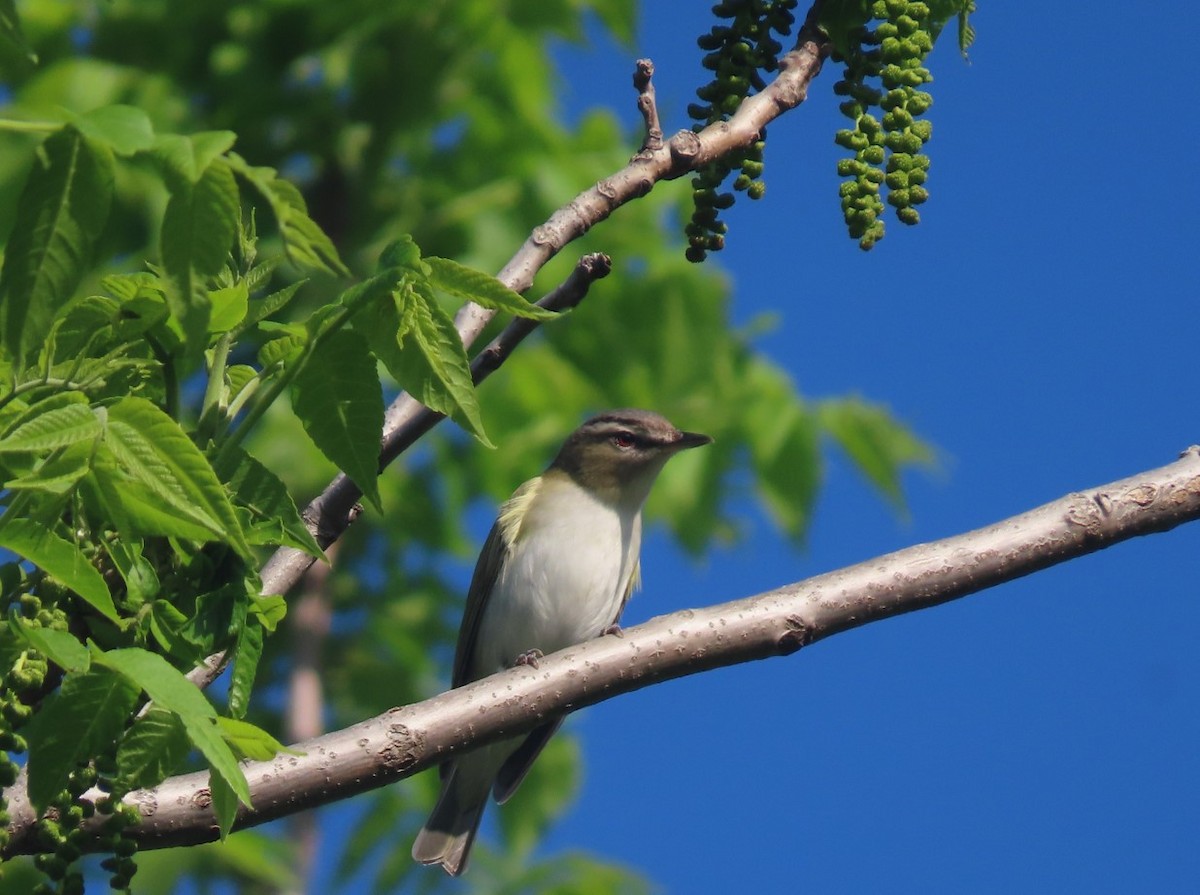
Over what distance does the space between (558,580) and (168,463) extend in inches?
180

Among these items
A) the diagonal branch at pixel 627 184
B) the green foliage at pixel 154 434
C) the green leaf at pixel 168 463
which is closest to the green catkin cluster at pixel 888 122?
the diagonal branch at pixel 627 184

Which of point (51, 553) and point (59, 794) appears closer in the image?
point (51, 553)

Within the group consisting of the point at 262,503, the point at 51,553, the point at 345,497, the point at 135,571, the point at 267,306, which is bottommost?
the point at 51,553

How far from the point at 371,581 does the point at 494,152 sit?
3.69m

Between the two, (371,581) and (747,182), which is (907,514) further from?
(747,182)

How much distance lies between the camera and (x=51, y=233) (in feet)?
6.86

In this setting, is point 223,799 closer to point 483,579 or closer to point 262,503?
point 262,503

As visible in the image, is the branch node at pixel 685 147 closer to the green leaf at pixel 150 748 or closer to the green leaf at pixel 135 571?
the green leaf at pixel 135 571

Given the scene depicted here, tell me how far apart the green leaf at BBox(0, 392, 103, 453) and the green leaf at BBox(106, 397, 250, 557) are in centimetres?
4

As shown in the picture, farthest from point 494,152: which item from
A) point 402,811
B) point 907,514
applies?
point 402,811

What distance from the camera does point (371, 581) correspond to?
1257 cm

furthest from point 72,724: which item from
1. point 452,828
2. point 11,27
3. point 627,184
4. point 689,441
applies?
point 452,828

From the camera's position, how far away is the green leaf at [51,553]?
87.0 inches

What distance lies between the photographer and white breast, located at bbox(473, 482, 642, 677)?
22.2 ft
